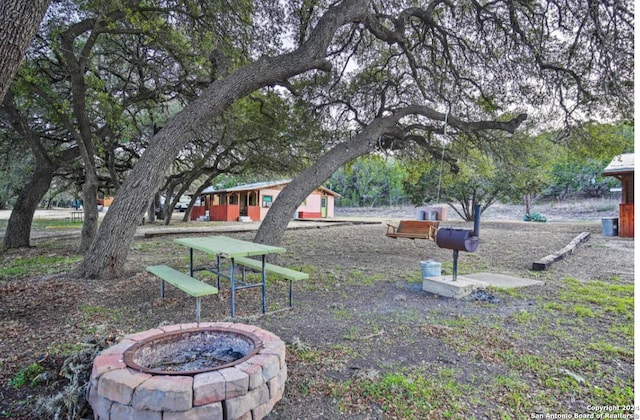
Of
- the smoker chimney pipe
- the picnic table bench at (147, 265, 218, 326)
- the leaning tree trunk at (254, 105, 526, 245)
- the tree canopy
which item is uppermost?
the tree canopy

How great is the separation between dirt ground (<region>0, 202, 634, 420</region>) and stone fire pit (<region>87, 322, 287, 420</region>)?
0.25 m

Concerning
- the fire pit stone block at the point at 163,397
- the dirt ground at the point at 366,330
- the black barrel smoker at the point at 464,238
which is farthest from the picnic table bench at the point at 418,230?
the fire pit stone block at the point at 163,397

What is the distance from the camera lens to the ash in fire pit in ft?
8.09

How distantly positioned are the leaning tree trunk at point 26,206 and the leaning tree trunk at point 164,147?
4780 millimetres

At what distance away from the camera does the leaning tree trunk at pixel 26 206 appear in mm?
8734

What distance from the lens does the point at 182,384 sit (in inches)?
74.1

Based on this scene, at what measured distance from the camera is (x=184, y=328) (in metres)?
2.71

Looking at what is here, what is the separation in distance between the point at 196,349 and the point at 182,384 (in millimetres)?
809

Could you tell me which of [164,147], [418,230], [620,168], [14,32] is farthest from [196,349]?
[620,168]

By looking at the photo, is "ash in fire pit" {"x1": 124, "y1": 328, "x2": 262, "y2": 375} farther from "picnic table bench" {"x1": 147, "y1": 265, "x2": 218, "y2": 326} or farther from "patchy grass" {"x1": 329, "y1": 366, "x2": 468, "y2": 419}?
"patchy grass" {"x1": 329, "y1": 366, "x2": 468, "y2": 419}

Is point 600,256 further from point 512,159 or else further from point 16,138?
point 16,138

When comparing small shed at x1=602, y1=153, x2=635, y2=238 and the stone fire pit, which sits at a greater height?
small shed at x1=602, y1=153, x2=635, y2=238

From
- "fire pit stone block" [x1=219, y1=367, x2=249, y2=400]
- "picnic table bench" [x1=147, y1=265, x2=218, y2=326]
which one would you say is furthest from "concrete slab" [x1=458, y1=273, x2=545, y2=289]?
"fire pit stone block" [x1=219, y1=367, x2=249, y2=400]

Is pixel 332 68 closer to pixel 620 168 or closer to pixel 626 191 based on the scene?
pixel 620 168
